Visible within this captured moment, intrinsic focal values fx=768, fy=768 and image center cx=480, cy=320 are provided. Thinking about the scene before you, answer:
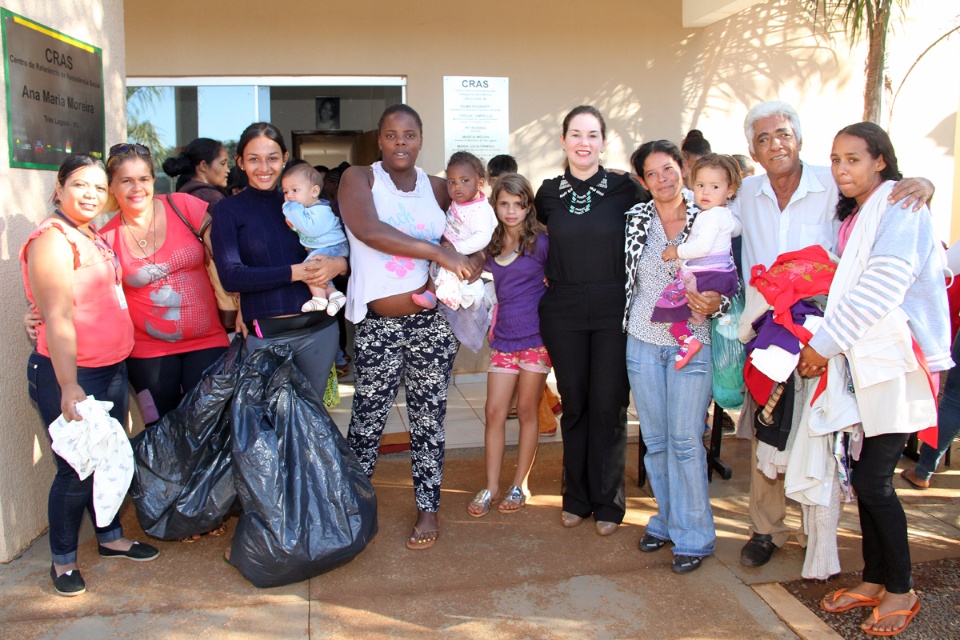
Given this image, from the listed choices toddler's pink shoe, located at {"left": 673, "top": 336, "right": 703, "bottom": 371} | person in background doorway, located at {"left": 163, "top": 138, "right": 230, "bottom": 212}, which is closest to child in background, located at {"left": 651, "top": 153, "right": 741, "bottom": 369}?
toddler's pink shoe, located at {"left": 673, "top": 336, "right": 703, "bottom": 371}

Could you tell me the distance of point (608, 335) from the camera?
3.63 m

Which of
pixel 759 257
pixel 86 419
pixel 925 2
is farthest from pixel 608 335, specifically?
pixel 925 2

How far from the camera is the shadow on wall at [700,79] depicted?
6953 millimetres

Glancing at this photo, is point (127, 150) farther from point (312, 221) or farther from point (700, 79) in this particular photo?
point (700, 79)

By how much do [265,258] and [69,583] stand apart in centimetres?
160

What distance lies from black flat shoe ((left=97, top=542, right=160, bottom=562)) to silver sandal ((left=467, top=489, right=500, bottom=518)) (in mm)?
1545

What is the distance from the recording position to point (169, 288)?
3.55 m

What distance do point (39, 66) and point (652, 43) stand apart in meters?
5.11

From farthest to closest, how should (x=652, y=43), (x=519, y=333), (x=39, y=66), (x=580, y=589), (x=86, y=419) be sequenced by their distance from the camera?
(x=652, y=43), (x=519, y=333), (x=39, y=66), (x=580, y=589), (x=86, y=419)

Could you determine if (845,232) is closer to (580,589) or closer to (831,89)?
(580,589)

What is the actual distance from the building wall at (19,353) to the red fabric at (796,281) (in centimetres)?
332

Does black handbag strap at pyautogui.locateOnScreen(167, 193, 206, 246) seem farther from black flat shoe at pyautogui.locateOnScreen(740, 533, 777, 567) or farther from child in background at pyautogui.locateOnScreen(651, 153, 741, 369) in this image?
black flat shoe at pyautogui.locateOnScreen(740, 533, 777, 567)

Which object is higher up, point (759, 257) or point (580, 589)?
point (759, 257)

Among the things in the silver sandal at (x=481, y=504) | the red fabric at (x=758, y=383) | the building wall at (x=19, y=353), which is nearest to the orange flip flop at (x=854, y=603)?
the red fabric at (x=758, y=383)
